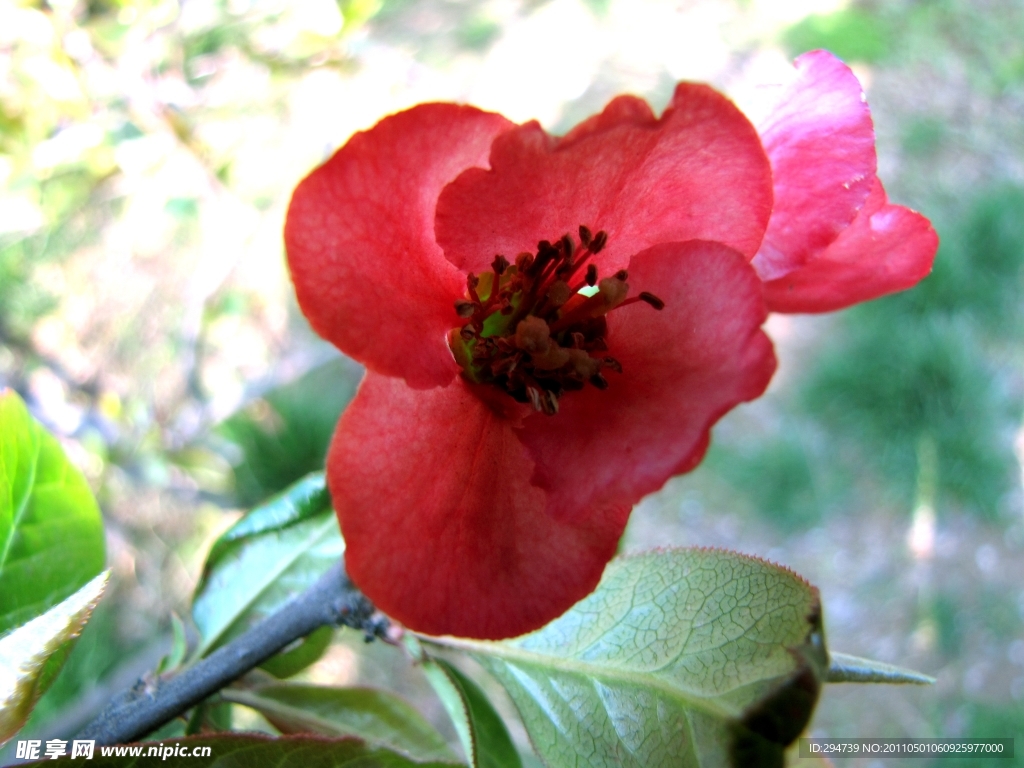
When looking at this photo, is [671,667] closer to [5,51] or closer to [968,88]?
[5,51]

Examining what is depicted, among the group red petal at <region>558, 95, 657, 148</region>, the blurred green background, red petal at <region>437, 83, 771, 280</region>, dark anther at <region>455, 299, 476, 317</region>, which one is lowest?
the blurred green background

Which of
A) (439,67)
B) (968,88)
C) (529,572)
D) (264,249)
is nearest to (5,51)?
(264,249)

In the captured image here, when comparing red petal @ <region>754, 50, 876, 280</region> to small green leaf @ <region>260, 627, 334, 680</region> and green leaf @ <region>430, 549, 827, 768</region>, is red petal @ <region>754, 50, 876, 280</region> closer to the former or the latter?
green leaf @ <region>430, 549, 827, 768</region>

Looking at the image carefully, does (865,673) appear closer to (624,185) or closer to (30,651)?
(624,185)

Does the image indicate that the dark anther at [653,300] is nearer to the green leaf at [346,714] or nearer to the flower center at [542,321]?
the flower center at [542,321]

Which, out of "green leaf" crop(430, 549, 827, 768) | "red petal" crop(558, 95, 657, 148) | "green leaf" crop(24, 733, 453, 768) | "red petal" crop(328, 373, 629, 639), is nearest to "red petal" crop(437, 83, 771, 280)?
"red petal" crop(558, 95, 657, 148)

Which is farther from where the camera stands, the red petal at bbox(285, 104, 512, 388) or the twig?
the twig

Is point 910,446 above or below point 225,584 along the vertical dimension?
below
